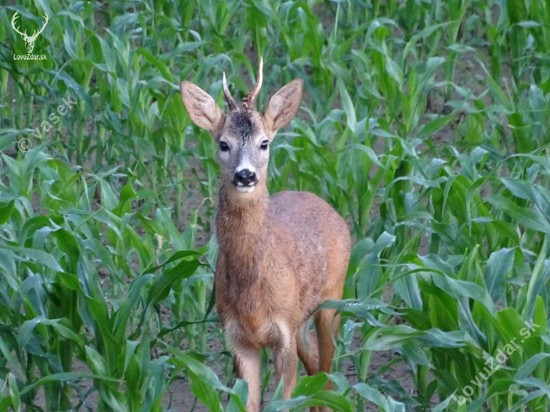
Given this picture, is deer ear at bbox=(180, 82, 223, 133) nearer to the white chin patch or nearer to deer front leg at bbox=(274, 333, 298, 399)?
the white chin patch

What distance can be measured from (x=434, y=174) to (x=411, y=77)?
1.29m

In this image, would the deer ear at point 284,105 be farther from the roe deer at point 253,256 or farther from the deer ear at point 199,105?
the deer ear at point 199,105

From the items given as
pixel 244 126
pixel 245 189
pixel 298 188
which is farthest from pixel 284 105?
pixel 298 188

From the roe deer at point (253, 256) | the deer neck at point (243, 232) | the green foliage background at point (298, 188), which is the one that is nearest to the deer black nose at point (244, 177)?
the roe deer at point (253, 256)

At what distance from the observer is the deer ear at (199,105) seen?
19.0 feet

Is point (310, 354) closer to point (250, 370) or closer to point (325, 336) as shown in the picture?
point (325, 336)

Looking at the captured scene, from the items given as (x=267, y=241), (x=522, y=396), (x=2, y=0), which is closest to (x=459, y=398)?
(x=522, y=396)

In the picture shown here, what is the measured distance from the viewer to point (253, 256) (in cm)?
549

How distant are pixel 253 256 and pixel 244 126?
576mm

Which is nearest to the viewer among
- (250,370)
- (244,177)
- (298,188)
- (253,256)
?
(244,177)

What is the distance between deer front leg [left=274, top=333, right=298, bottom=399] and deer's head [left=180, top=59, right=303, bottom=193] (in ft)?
2.33

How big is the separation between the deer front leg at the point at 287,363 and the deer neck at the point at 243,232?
345mm

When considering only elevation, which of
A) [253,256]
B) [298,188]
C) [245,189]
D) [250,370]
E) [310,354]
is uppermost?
[245,189]

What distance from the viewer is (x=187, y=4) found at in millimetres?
9922
